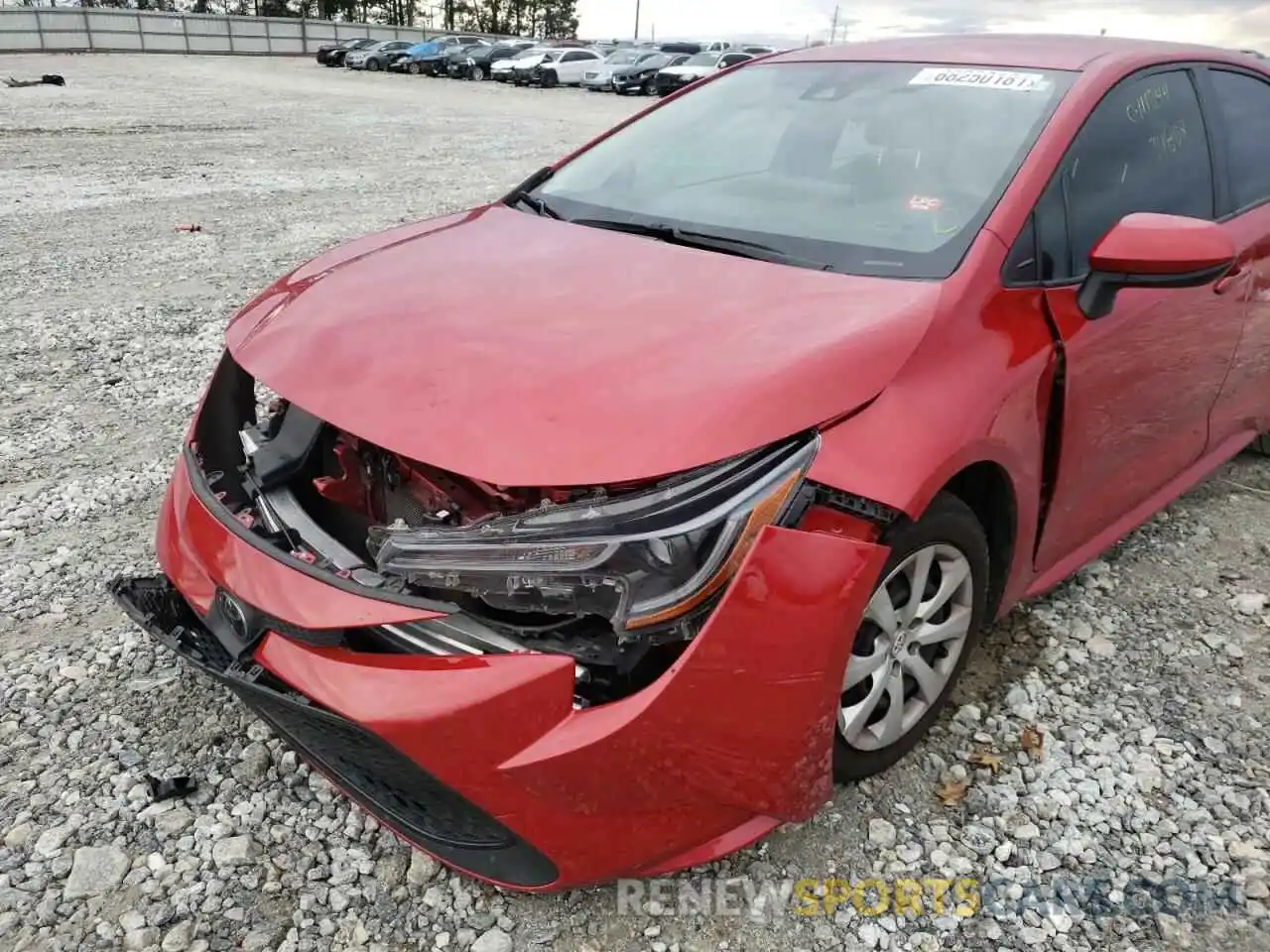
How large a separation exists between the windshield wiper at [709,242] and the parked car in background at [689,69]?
2751cm

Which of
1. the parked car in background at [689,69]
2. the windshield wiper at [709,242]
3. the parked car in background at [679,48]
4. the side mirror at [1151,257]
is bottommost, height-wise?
the parked car in background at [689,69]

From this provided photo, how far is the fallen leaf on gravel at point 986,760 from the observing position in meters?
2.42

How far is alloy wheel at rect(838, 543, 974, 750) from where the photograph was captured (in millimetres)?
2074

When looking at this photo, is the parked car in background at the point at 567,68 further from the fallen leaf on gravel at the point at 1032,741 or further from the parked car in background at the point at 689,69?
the fallen leaf on gravel at the point at 1032,741

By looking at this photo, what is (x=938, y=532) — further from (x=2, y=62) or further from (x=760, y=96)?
(x=2, y=62)

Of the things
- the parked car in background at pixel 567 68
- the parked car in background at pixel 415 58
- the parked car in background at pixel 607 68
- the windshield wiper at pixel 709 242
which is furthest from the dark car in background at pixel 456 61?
the windshield wiper at pixel 709 242

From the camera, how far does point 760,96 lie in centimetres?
315

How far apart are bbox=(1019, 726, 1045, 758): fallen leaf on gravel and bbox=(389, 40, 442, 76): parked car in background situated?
123ft

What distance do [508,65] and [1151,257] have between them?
110 feet

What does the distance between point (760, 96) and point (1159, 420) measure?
157 centimetres

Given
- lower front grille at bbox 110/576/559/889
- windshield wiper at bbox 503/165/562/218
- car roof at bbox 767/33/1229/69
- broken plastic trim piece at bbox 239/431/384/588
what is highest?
car roof at bbox 767/33/1229/69

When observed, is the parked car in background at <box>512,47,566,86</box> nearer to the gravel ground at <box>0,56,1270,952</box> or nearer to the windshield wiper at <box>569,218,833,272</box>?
the gravel ground at <box>0,56,1270,952</box>

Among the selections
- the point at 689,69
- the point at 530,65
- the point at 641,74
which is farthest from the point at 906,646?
the point at 530,65

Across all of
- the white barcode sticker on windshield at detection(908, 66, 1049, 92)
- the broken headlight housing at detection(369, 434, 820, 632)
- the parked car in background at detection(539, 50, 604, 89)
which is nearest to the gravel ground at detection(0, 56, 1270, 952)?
the broken headlight housing at detection(369, 434, 820, 632)
